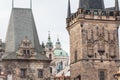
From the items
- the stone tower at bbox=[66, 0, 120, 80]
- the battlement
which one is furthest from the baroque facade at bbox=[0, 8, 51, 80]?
the battlement

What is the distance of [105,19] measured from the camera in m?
52.4

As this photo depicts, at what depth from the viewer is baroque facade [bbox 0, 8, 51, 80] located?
51531mm

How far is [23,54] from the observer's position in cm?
5238

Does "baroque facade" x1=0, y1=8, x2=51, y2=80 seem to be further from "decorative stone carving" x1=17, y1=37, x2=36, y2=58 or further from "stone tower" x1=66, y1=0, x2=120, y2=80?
"stone tower" x1=66, y1=0, x2=120, y2=80

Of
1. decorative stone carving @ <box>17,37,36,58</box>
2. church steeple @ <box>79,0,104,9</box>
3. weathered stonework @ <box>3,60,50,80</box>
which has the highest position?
church steeple @ <box>79,0,104,9</box>

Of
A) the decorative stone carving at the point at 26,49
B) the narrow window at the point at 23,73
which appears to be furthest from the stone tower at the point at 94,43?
the narrow window at the point at 23,73

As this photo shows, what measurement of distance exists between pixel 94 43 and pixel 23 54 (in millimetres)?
8931

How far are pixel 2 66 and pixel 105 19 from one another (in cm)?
1405

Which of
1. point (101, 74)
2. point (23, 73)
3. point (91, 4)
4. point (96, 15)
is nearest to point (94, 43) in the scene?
point (96, 15)

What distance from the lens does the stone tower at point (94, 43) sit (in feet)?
167

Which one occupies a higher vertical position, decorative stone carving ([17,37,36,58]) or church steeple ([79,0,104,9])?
church steeple ([79,0,104,9])

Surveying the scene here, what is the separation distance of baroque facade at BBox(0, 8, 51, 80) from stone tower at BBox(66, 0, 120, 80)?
4.35 meters

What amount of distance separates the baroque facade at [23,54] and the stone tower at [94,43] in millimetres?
4351

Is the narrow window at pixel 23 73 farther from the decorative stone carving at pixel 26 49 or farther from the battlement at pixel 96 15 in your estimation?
the battlement at pixel 96 15
